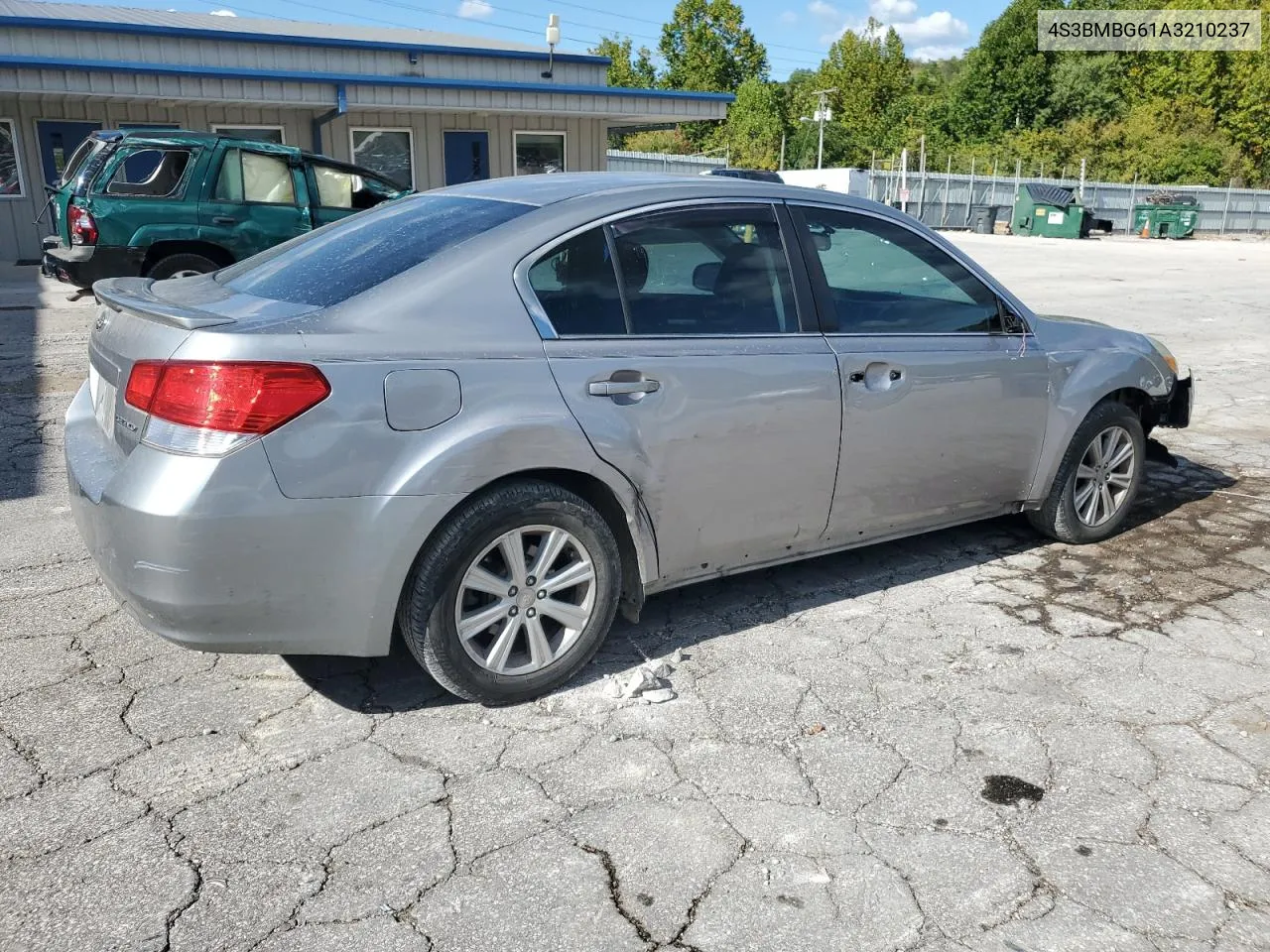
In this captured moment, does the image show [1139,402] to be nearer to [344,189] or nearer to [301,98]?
[344,189]

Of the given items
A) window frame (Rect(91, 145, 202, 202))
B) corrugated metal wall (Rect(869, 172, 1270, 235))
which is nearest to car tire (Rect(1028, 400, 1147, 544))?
window frame (Rect(91, 145, 202, 202))

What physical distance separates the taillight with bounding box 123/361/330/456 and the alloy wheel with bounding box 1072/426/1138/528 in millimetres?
3473

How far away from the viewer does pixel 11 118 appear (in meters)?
17.9

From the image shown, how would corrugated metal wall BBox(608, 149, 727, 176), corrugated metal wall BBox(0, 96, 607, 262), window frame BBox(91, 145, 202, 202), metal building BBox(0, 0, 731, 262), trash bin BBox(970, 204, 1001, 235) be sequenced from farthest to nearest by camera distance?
trash bin BBox(970, 204, 1001, 235)
corrugated metal wall BBox(608, 149, 727, 176)
corrugated metal wall BBox(0, 96, 607, 262)
metal building BBox(0, 0, 731, 262)
window frame BBox(91, 145, 202, 202)

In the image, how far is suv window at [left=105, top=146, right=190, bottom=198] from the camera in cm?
1037

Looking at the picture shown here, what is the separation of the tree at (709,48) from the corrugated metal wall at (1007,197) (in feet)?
128

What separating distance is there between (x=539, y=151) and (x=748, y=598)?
19.7 m

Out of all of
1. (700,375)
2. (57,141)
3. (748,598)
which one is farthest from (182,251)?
(57,141)

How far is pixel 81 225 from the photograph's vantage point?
1026cm

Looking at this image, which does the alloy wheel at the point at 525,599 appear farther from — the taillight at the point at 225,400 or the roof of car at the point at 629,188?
the roof of car at the point at 629,188

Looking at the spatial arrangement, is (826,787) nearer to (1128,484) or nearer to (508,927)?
(508,927)

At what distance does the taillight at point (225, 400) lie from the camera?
9.22ft

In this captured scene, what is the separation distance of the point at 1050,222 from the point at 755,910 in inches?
1539

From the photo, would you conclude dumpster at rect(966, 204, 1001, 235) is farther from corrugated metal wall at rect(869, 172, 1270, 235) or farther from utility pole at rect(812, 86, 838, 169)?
utility pole at rect(812, 86, 838, 169)
